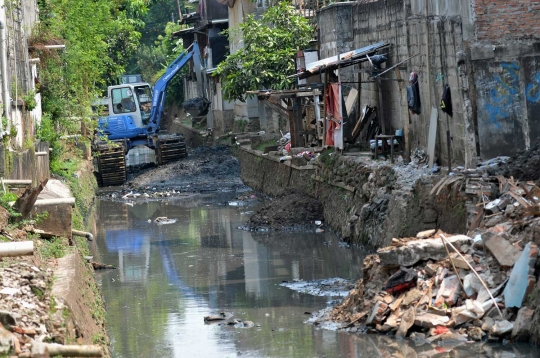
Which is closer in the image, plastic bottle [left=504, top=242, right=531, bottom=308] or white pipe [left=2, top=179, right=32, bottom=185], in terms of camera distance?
plastic bottle [left=504, top=242, right=531, bottom=308]

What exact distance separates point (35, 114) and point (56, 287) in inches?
503

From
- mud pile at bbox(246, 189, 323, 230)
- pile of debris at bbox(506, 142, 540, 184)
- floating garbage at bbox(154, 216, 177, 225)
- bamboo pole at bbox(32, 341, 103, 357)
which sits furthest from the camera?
floating garbage at bbox(154, 216, 177, 225)

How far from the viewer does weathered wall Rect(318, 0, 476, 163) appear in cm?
1681

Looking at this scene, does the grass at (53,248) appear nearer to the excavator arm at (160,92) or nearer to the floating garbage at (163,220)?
the floating garbage at (163,220)

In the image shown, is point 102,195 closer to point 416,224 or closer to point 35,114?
point 35,114

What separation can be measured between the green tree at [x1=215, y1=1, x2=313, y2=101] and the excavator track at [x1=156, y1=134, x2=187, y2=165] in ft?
17.8

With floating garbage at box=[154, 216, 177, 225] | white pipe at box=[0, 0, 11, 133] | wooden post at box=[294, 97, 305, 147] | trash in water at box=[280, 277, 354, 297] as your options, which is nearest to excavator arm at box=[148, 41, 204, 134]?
wooden post at box=[294, 97, 305, 147]

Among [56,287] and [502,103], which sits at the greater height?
[502,103]

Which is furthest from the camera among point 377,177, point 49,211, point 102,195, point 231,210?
point 102,195

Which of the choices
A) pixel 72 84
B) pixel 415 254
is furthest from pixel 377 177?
pixel 72 84

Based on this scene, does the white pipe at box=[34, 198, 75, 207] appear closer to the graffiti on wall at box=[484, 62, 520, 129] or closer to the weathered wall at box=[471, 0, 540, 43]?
the graffiti on wall at box=[484, 62, 520, 129]

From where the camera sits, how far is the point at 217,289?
1603 cm

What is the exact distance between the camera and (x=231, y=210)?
26.4 m

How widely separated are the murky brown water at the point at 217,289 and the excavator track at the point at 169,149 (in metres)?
8.98
